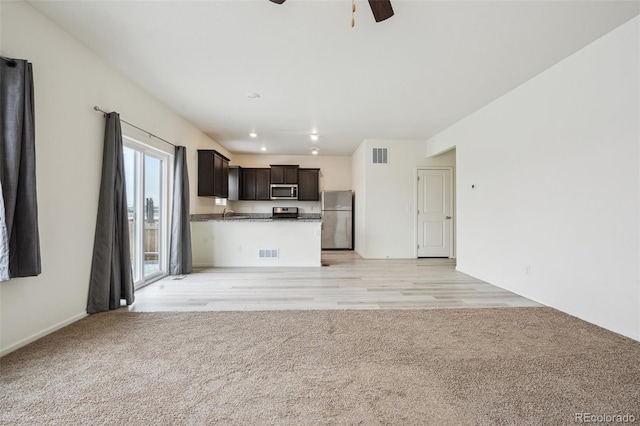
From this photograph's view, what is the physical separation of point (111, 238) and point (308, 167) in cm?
557

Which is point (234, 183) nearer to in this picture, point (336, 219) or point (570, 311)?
point (336, 219)

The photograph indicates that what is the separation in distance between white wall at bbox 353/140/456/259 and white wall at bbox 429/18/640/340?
2000 mm

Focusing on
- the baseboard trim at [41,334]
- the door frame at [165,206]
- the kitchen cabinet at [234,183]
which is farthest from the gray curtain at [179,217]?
the kitchen cabinet at [234,183]

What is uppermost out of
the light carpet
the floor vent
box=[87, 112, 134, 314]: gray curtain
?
box=[87, 112, 134, 314]: gray curtain

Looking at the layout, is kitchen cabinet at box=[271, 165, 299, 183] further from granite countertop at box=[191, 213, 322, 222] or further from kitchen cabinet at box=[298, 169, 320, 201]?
granite countertop at box=[191, 213, 322, 222]

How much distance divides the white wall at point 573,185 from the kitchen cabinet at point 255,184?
17.0ft

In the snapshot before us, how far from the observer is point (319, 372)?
70.4 inches

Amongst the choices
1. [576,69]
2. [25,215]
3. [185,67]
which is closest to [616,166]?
[576,69]

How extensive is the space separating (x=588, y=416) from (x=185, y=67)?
13.6 ft

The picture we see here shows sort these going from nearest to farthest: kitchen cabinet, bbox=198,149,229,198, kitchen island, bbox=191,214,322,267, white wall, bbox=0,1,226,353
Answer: white wall, bbox=0,1,226,353, kitchen island, bbox=191,214,322,267, kitchen cabinet, bbox=198,149,229,198

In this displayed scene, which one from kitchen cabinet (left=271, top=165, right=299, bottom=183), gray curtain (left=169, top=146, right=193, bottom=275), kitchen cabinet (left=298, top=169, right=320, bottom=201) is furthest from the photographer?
kitchen cabinet (left=298, top=169, right=320, bottom=201)

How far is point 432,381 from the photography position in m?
1.70

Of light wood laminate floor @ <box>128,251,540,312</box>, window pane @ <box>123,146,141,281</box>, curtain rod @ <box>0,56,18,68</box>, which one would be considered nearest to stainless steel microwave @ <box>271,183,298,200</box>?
light wood laminate floor @ <box>128,251,540,312</box>

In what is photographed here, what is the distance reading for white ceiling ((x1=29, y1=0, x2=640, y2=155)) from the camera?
2.12 m
